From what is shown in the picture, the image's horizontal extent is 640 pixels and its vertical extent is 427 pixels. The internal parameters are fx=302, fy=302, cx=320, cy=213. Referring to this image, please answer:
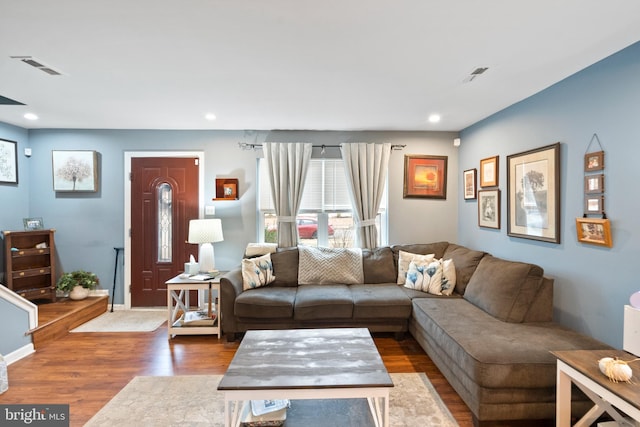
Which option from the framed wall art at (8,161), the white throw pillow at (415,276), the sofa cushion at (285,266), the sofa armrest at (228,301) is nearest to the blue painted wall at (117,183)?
the framed wall art at (8,161)

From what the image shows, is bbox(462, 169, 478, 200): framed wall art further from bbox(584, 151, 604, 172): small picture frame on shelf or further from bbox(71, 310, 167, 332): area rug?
bbox(71, 310, 167, 332): area rug

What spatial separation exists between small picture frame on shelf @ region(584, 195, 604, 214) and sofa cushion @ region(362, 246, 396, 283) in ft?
6.47

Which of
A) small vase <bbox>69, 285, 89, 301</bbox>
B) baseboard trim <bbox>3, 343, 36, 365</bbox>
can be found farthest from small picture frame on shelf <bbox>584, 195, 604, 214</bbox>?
small vase <bbox>69, 285, 89, 301</bbox>

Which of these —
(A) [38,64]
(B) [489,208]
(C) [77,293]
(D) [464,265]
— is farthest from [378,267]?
(C) [77,293]

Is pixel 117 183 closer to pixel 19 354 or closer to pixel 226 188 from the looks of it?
pixel 226 188

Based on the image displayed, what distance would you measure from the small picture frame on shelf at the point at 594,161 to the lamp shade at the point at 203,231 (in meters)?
3.54

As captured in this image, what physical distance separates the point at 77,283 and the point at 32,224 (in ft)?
3.08

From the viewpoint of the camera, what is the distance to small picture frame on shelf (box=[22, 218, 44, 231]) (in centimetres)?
384

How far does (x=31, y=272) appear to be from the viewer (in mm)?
3619

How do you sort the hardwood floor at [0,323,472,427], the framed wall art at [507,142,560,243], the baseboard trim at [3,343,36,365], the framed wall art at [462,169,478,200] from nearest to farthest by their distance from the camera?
the hardwood floor at [0,323,472,427], the framed wall art at [507,142,560,243], the baseboard trim at [3,343,36,365], the framed wall art at [462,169,478,200]

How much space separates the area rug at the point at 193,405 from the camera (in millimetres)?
1968

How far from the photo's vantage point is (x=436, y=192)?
420cm

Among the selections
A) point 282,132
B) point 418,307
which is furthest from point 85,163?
point 418,307

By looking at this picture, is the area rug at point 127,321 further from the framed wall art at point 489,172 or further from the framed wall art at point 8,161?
the framed wall art at point 489,172
